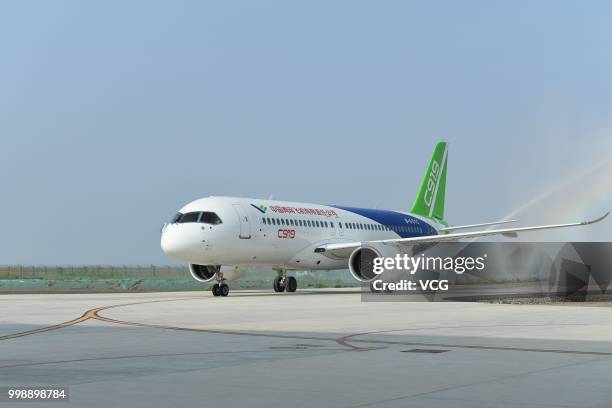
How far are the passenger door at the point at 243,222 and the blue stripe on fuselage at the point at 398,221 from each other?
9231 millimetres

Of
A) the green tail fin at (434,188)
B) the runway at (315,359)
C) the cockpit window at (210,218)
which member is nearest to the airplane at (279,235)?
the cockpit window at (210,218)

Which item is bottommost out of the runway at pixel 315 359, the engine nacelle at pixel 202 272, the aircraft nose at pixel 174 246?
the runway at pixel 315 359

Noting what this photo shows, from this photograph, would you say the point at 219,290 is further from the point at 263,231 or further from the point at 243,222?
the point at 263,231

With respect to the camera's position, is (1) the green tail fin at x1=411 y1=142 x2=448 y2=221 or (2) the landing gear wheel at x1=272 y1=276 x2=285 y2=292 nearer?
(2) the landing gear wheel at x1=272 y1=276 x2=285 y2=292

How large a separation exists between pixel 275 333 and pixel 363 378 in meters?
6.52

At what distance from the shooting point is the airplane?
36.0 metres

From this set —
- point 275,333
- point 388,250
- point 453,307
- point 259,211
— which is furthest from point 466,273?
point 275,333

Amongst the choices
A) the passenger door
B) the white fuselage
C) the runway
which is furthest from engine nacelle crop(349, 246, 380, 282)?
the runway

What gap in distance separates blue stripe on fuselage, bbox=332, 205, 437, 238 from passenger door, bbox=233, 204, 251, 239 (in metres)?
9.23

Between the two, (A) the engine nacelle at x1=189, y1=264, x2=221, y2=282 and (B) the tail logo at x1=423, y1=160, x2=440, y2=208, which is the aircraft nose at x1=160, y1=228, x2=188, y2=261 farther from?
(B) the tail logo at x1=423, y1=160, x2=440, y2=208

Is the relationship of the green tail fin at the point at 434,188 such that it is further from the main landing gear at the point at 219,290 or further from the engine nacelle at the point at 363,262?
the main landing gear at the point at 219,290

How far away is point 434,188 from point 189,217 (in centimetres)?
2343

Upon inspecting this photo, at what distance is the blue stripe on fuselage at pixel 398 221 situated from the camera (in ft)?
157

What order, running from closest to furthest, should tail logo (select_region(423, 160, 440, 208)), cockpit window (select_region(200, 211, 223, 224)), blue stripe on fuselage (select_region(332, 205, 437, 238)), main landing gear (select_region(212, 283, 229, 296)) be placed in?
1. cockpit window (select_region(200, 211, 223, 224))
2. main landing gear (select_region(212, 283, 229, 296))
3. blue stripe on fuselage (select_region(332, 205, 437, 238))
4. tail logo (select_region(423, 160, 440, 208))
